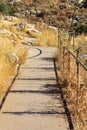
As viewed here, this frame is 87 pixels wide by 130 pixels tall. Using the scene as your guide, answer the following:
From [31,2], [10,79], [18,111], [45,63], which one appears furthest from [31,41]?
[31,2]

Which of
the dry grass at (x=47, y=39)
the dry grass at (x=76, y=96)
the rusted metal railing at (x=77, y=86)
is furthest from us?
the dry grass at (x=47, y=39)

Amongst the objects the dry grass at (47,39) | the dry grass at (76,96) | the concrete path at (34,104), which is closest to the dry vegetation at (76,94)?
the dry grass at (76,96)

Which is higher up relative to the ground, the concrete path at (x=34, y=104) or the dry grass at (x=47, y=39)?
the concrete path at (x=34, y=104)

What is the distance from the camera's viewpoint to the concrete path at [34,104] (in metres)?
8.83

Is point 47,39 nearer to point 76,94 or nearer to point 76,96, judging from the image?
point 76,94

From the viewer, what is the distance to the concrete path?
29.0ft

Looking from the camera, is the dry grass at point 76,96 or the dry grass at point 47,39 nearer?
the dry grass at point 76,96

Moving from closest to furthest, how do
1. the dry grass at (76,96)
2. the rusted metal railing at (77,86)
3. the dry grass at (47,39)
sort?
the dry grass at (76,96)
the rusted metal railing at (77,86)
the dry grass at (47,39)

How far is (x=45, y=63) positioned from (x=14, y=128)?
32.7ft

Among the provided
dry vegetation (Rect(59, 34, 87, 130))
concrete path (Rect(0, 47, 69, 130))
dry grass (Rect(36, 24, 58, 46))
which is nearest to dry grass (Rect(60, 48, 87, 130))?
dry vegetation (Rect(59, 34, 87, 130))

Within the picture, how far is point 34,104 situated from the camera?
34.5 ft

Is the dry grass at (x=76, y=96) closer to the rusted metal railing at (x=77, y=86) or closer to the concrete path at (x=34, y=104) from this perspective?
the rusted metal railing at (x=77, y=86)

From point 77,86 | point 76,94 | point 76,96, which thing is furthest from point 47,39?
point 76,96

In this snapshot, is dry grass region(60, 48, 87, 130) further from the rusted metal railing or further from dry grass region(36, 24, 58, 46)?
dry grass region(36, 24, 58, 46)
